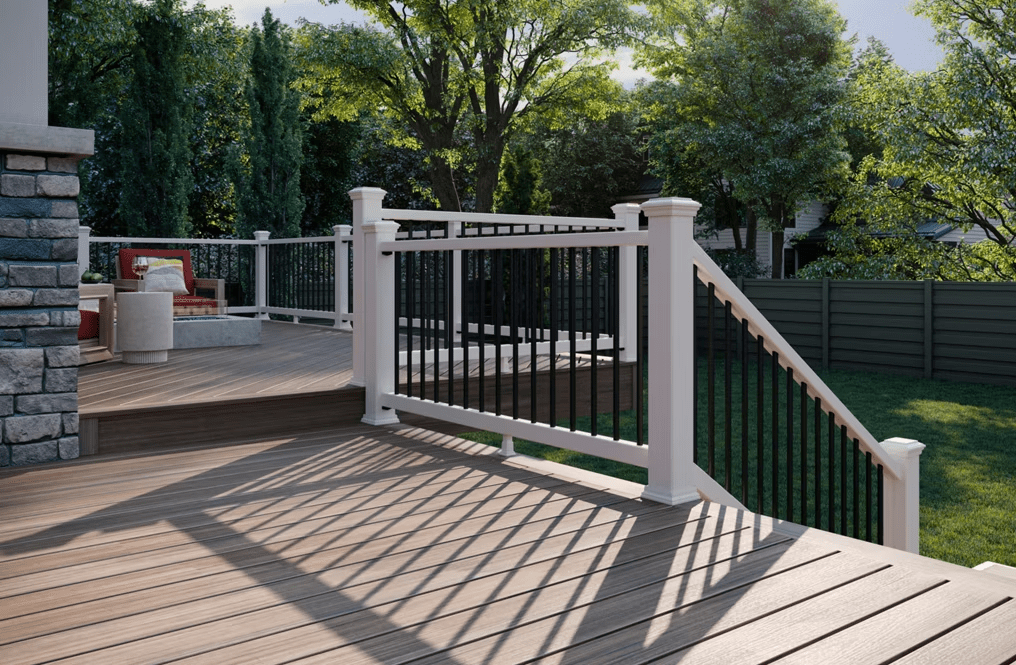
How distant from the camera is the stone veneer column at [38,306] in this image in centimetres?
339

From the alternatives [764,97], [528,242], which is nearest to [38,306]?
[528,242]

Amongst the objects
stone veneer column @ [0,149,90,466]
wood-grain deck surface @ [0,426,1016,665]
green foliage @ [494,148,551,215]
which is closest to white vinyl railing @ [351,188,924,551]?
wood-grain deck surface @ [0,426,1016,665]

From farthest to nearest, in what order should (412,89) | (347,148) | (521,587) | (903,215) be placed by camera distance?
(347,148), (412,89), (903,215), (521,587)

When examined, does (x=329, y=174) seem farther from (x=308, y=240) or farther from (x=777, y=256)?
(x=308, y=240)

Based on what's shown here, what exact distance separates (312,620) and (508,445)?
1.83 meters

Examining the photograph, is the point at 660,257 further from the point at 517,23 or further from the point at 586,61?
the point at 586,61

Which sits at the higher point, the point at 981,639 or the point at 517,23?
the point at 517,23

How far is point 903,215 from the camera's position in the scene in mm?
14211

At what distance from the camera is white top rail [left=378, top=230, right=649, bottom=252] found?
9.98 ft

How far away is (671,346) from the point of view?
2.86 m

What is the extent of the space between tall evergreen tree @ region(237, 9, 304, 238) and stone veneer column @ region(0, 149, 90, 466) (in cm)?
1029

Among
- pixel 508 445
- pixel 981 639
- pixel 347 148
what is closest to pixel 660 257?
pixel 508 445

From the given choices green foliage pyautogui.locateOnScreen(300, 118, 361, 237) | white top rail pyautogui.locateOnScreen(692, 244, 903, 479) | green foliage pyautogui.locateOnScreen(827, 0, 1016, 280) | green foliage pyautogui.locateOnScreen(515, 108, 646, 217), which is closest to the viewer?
white top rail pyautogui.locateOnScreen(692, 244, 903, 479)

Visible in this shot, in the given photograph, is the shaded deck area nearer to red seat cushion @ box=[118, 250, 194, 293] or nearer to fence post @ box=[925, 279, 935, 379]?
red seat cushion @ box=[118, 250, 194, 293]
